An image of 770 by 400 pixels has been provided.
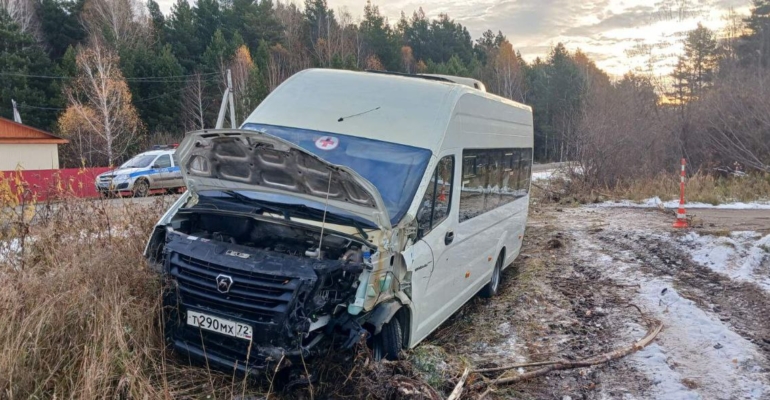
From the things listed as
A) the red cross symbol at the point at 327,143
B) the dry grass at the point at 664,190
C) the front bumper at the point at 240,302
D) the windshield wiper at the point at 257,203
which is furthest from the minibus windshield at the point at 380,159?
the dry grass at the point at 664,190

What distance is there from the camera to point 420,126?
5.08 m

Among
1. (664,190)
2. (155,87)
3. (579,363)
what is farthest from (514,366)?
(155,87)

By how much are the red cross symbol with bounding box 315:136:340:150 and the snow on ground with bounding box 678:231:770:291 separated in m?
5.83

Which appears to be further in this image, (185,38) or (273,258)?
(185,38)

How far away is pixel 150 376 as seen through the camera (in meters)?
3.61

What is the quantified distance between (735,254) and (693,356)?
4.29m

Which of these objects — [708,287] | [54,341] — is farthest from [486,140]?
[54,341]

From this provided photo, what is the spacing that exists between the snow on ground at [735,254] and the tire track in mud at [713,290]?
17 cm

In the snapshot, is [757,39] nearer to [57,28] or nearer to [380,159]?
[380,159]

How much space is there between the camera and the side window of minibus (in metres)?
4.61

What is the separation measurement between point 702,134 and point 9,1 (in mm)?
56272

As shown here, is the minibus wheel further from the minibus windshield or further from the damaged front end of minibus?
the minibus windshield

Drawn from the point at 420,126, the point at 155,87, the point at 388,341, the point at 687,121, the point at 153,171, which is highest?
the point at 155,87

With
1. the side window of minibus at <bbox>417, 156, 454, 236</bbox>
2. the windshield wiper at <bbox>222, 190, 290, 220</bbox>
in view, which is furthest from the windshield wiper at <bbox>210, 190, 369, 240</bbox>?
the side window of minibus at <bbox>417, 156, 454, 236</bbox>
